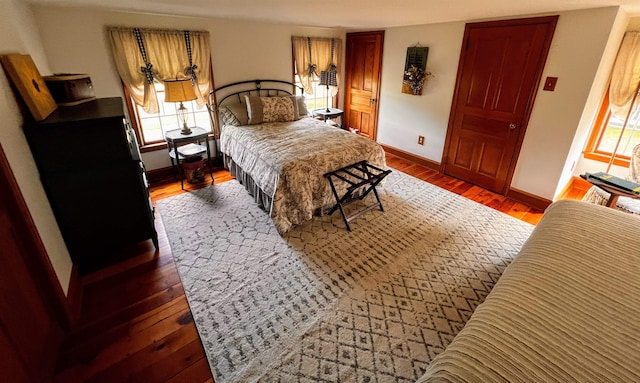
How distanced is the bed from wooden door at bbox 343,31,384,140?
131 centimetres

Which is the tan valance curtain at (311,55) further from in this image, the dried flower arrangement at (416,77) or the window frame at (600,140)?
the window frame at (600,140)

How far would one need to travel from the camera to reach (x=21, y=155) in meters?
1.62

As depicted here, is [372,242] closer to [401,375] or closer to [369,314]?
[369,314]

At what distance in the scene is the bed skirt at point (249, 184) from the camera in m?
3.04

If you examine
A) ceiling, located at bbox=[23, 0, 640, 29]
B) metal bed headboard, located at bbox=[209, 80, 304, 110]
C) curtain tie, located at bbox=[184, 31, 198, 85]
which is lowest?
metal bed headboard, located at bbox=[209, 80, 304, 110]

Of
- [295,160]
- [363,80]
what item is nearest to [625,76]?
[363,80]

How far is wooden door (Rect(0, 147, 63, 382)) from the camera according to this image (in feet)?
4.14

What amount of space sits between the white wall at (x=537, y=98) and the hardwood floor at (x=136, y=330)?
3696 millimetres

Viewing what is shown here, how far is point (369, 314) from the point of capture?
6.17 ft

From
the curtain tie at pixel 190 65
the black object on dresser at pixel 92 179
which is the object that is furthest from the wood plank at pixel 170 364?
the curtain tie at pixel 190 65

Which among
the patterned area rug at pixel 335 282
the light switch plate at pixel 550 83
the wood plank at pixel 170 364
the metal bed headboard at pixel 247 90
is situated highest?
the light switch plate at pixel 550 83

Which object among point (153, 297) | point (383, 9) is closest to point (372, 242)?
point (153, 297)

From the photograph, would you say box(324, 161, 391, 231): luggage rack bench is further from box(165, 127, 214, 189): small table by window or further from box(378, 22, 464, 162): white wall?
box(165, 127, 214, 189): small table by window

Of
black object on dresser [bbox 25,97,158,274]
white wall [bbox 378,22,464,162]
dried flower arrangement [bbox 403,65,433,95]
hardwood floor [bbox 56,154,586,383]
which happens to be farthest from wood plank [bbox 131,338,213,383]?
dried flower arrangement [bbox 403,65,433,95]
